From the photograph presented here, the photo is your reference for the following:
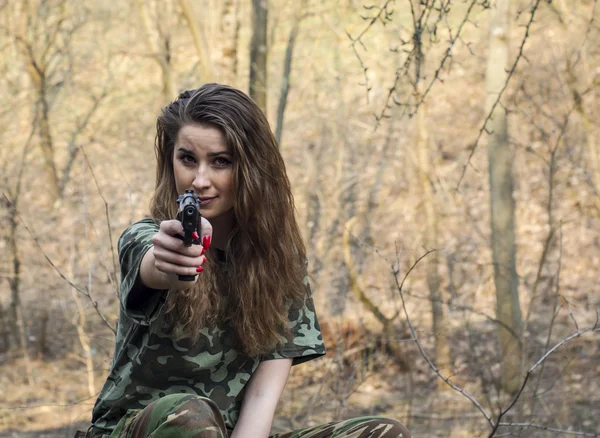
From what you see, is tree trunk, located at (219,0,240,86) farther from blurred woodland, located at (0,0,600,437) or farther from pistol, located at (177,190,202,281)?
pistol, located at (177,190,202,281)

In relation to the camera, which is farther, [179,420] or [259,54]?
[259,54]

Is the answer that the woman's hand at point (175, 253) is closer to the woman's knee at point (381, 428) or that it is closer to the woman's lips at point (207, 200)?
the woman's lips at point (207, 200)

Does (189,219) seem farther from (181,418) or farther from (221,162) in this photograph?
(221,162)

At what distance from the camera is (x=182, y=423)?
1864mm

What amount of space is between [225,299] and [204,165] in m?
0.41

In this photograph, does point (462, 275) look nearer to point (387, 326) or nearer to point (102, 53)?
point (387, 326)

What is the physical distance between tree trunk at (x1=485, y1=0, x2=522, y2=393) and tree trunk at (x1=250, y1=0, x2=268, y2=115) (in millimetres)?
1931

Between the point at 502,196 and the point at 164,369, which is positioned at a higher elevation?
the point at 502,196

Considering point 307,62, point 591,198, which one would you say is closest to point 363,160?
point 307,62

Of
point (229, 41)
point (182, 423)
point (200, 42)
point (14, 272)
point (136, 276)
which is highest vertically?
point (229, 41)

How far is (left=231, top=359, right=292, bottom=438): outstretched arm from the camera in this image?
7.42 ft

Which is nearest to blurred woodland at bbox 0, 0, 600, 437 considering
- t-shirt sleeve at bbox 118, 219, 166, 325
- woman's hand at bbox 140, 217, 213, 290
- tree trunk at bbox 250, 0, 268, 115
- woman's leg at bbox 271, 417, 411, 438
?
tree trunk at bbox 250, 0, 268, 115

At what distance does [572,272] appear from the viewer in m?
10.7

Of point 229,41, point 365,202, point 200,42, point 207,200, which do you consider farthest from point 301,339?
point 365,202
